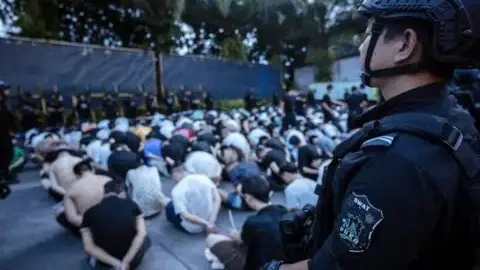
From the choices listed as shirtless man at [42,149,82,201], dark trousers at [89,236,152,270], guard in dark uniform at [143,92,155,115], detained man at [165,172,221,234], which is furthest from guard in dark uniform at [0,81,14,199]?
guard in dark uniform at [143,92,155,115]

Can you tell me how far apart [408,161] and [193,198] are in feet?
13.2

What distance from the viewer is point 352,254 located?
0.98 m

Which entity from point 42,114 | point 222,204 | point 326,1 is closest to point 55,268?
point 222,204

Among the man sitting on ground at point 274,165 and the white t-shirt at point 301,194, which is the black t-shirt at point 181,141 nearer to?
the man sitting on ground at point 274,165

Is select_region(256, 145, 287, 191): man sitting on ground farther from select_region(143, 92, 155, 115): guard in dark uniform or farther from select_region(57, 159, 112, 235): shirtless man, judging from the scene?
select_region(143, 92, 155, 115): guard in dark uniform

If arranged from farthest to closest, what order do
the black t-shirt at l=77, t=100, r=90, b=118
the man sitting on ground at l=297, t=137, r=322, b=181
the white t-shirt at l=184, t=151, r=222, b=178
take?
1. the black t-shirt at l=77, t=100, r=90, b=118
2. the man sitting on ground at l=297, t=137, r=322, b=181
3. the white t-shirt at l=184, t=151, r=222, b=178

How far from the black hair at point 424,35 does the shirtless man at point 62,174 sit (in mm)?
5069

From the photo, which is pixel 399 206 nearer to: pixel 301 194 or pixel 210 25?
pixel 301 194

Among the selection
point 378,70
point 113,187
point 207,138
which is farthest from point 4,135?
point 378,70

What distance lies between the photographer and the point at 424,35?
114 cm

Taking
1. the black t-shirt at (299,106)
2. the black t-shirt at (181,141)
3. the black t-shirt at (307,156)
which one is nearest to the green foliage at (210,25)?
the black t-shirt at (181,141)

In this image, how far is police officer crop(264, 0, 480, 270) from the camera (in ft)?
3.11

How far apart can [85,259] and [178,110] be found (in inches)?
635

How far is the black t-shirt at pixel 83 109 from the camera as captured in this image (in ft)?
52.1
